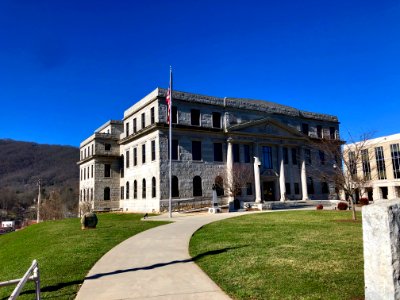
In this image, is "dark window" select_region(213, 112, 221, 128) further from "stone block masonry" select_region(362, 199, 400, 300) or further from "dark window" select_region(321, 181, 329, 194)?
"stone block masonry" select_region(362, 199, 400, 300)

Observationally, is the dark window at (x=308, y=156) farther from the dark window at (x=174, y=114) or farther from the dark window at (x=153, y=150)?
the dark window at (x=153, y=150)

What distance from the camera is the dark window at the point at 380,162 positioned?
212 feet

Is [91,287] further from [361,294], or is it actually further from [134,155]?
[134,155]

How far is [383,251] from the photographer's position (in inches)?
207

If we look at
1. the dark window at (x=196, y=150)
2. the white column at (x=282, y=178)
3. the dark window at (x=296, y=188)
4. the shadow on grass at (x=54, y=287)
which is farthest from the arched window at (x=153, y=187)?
the shadow on grass at (x=54, y=287)

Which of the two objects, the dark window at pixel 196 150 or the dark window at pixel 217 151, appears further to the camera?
the dark window at pixel 217 151

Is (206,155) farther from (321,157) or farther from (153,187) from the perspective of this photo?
(321,157)

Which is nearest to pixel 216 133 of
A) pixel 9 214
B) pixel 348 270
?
pixel 348 270

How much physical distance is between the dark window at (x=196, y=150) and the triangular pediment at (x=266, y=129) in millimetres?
4842

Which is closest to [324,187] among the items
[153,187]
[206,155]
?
[206,155]

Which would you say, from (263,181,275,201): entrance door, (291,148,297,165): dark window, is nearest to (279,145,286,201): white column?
(263,181,275,201): entrance door

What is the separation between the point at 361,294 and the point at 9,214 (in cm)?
16367

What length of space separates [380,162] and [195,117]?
135ft

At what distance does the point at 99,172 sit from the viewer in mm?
55688
